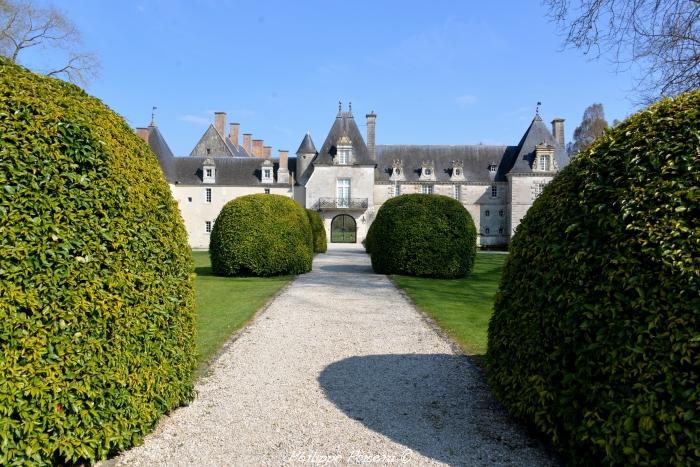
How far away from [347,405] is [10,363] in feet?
7.53

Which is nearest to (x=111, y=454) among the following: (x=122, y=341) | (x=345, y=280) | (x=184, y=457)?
(x=184, y=457)

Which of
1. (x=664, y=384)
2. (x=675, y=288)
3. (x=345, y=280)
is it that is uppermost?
(x=675, y=288)

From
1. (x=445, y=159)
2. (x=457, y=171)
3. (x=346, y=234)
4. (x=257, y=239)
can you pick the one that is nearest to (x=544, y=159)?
(x=457, y=171)

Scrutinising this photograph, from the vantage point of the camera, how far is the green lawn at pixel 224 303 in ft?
18.6

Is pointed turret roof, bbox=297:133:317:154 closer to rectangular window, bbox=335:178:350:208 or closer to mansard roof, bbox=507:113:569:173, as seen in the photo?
rectangular window, bbox=335:178:350:208

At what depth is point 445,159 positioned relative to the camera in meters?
37.6

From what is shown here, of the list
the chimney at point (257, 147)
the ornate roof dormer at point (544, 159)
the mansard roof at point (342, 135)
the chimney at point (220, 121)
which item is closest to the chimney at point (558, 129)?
the ornate roof dormer at point (544, 159)

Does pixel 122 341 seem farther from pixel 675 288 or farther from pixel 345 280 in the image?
pixel 345 280

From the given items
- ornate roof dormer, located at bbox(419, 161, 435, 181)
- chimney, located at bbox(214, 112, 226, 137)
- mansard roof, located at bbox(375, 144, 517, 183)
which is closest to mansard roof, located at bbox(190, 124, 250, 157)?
chimney, located at bbox(214, 112, 226, 137)

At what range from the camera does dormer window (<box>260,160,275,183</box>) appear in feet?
115

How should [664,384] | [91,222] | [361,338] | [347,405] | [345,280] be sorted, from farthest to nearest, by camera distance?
[345,280] < [361,338] < [347,405] < [91,222] < [664,384]

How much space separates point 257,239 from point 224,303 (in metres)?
4.51

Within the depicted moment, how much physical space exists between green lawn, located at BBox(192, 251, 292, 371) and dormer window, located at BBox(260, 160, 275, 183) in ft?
73.0

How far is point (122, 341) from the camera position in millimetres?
2717
